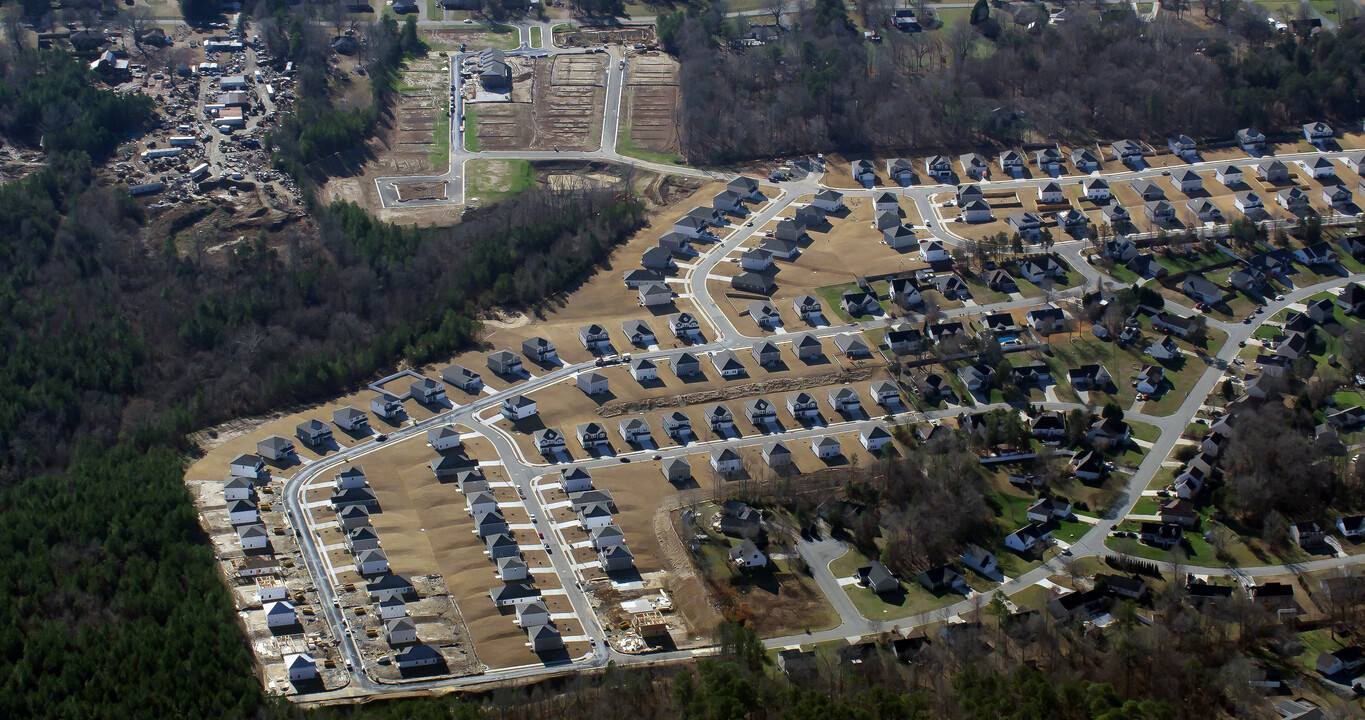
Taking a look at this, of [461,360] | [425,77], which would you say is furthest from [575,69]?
[461,360]

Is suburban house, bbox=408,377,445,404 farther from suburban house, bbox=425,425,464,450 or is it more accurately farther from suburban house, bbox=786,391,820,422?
suburban house, bbox=786,391,820,422

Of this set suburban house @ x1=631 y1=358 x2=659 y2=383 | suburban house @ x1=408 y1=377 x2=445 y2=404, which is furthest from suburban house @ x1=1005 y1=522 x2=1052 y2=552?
suburban house @ x1=408 y1=377 x2=445 y2=404

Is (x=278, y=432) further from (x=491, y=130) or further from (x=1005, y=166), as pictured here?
(x=1005, y=166)

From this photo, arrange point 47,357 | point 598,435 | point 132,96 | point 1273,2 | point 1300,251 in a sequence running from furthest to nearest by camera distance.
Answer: point 1273,2, point 132,96, point 1300,251, point 47,357, point 598,435

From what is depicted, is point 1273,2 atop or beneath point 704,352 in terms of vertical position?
atop

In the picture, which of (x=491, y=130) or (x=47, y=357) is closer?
(x=47, y=357)
